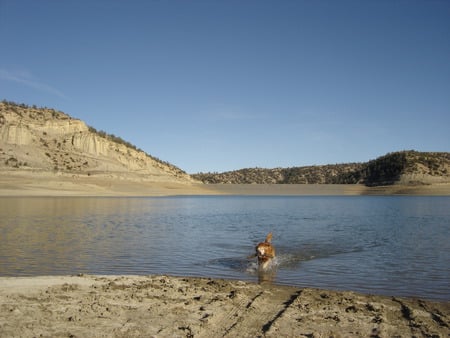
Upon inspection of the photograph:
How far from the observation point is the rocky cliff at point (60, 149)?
64438mm

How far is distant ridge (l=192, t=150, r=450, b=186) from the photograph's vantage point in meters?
88.1

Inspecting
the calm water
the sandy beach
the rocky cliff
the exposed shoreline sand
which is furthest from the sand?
the sandy beach

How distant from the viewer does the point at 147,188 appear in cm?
7375

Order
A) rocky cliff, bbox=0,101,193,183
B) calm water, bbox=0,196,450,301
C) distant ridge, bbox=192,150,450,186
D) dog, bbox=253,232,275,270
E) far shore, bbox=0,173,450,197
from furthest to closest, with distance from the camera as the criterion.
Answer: distant ridge, bbox=192,150,450,186, rocky cliff, bbox=0,101,193,183, far shore, bbox=0,173,450,197, dog, bbox=253,232,275,270, calm water, bbox=0,196,450,301

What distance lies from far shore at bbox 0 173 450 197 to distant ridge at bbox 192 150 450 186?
330cm

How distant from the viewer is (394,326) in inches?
272

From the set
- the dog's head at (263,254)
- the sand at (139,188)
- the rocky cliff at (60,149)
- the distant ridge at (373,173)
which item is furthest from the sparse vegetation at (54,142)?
the dog's head at (263,254)

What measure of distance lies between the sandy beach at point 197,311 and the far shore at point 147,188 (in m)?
48.2

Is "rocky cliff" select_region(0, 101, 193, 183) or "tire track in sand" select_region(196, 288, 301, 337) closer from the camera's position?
"tire track in sand" select_region(196, 288, 301, 337)

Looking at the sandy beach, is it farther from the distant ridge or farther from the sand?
the distant ridge

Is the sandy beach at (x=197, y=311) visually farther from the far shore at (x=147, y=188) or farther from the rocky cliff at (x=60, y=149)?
the rocky cliff at (x=60, y=149)

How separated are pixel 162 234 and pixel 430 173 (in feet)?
259

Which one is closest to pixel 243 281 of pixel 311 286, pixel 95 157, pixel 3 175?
pixel 311 286

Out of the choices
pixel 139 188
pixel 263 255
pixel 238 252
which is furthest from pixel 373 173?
pixel 263 255
